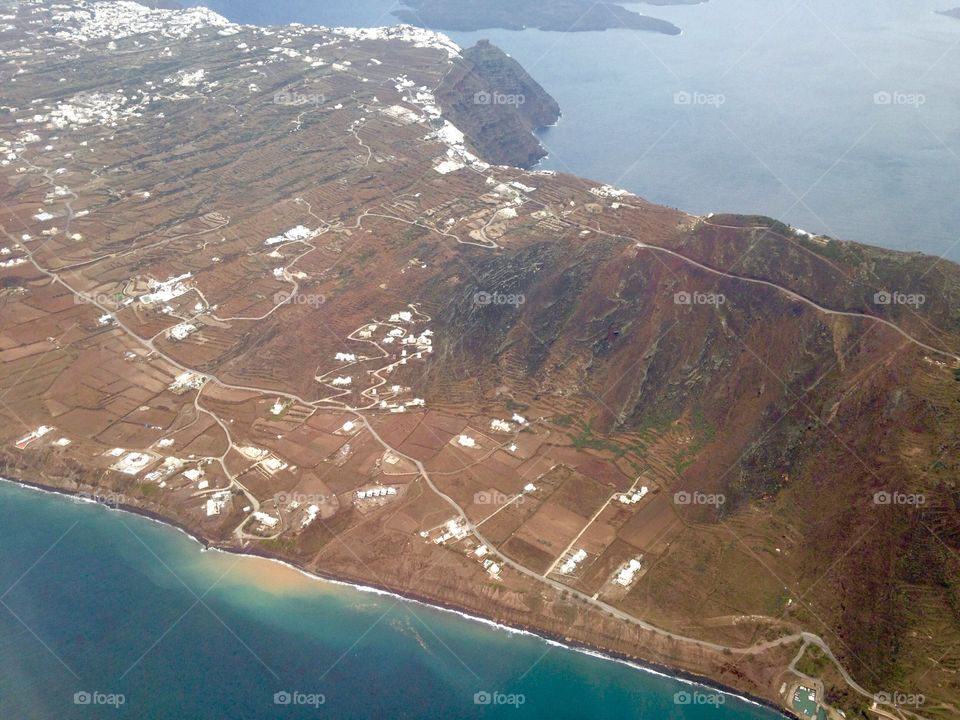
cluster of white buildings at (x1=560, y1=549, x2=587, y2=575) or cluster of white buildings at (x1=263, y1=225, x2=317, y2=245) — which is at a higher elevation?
cluster of white buildings at (x1=560, y1=549, x2=587, y2=575)

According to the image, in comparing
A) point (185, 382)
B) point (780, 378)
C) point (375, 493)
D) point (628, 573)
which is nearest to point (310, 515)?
point (375, 493)

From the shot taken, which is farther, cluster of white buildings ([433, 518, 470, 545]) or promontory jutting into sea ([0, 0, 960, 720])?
cluster of white buildings ([433, 518, 470, 545])

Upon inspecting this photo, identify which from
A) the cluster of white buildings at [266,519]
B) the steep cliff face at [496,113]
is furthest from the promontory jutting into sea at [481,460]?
the steep cliff face at [496,113]

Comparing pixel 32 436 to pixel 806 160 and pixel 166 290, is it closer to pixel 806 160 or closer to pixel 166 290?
pixel 166 290

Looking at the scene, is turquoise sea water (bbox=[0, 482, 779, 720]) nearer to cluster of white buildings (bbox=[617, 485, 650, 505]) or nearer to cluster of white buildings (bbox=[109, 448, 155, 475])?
cluster of white buildings (bbox=[109, 448, 155, 475])

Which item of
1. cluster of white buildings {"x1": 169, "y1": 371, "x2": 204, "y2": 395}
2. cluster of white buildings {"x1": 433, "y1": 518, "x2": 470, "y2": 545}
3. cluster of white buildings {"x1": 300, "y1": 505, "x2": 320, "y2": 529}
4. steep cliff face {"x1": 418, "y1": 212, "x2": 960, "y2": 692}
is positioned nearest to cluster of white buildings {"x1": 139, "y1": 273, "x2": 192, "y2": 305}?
cluster of white buildings {"x1": 169, "y1": 371, "x2": 204, "y2": 395}

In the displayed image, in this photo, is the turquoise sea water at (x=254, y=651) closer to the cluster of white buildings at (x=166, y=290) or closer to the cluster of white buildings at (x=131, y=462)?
the cluster of white buildings at (x=131, y=462)
